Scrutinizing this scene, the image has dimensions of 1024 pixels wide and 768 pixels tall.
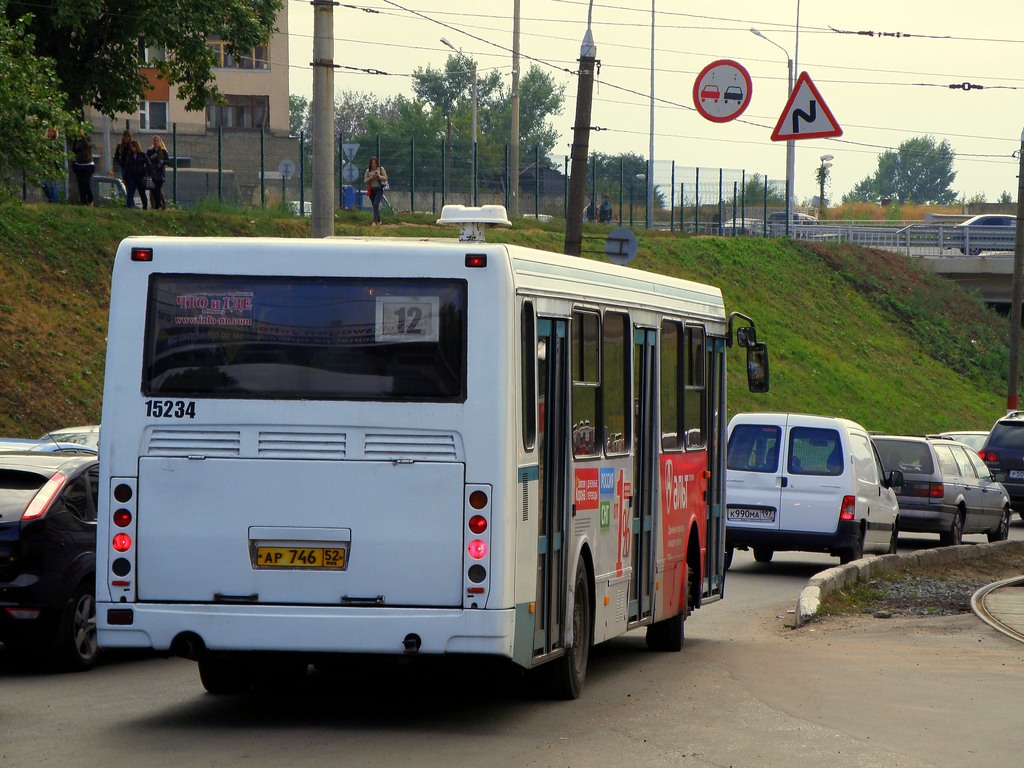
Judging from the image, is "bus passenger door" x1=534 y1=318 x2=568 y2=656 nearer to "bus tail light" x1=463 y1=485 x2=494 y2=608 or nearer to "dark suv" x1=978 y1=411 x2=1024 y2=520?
"bus tail light" x1=463 y1=485 x2=494 y2=608

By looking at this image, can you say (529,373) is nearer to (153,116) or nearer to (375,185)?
(375,185)

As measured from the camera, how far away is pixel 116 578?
29.1ft

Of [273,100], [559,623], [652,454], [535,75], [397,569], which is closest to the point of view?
[397,569]

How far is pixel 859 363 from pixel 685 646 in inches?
1581

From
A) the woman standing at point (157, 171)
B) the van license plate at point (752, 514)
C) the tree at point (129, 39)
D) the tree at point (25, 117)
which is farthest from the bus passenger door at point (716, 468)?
the woman standing at point (157, 171)

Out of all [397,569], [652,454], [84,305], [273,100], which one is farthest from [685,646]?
[273,100]

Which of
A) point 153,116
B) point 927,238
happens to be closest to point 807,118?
point 927,238

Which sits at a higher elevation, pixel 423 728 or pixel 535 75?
pixel 535 75

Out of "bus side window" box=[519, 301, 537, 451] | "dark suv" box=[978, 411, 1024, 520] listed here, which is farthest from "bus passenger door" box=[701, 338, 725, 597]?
"dark suv" box=[978, 411, 1024, 520]

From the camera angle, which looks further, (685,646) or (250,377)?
(685,646)

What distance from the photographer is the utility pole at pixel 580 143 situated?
78.0 feet

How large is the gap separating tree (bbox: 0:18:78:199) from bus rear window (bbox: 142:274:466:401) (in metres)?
12.9

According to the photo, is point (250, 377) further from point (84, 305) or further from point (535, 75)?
point (535, 75)

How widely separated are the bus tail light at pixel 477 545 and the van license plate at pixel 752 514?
1220 cm
